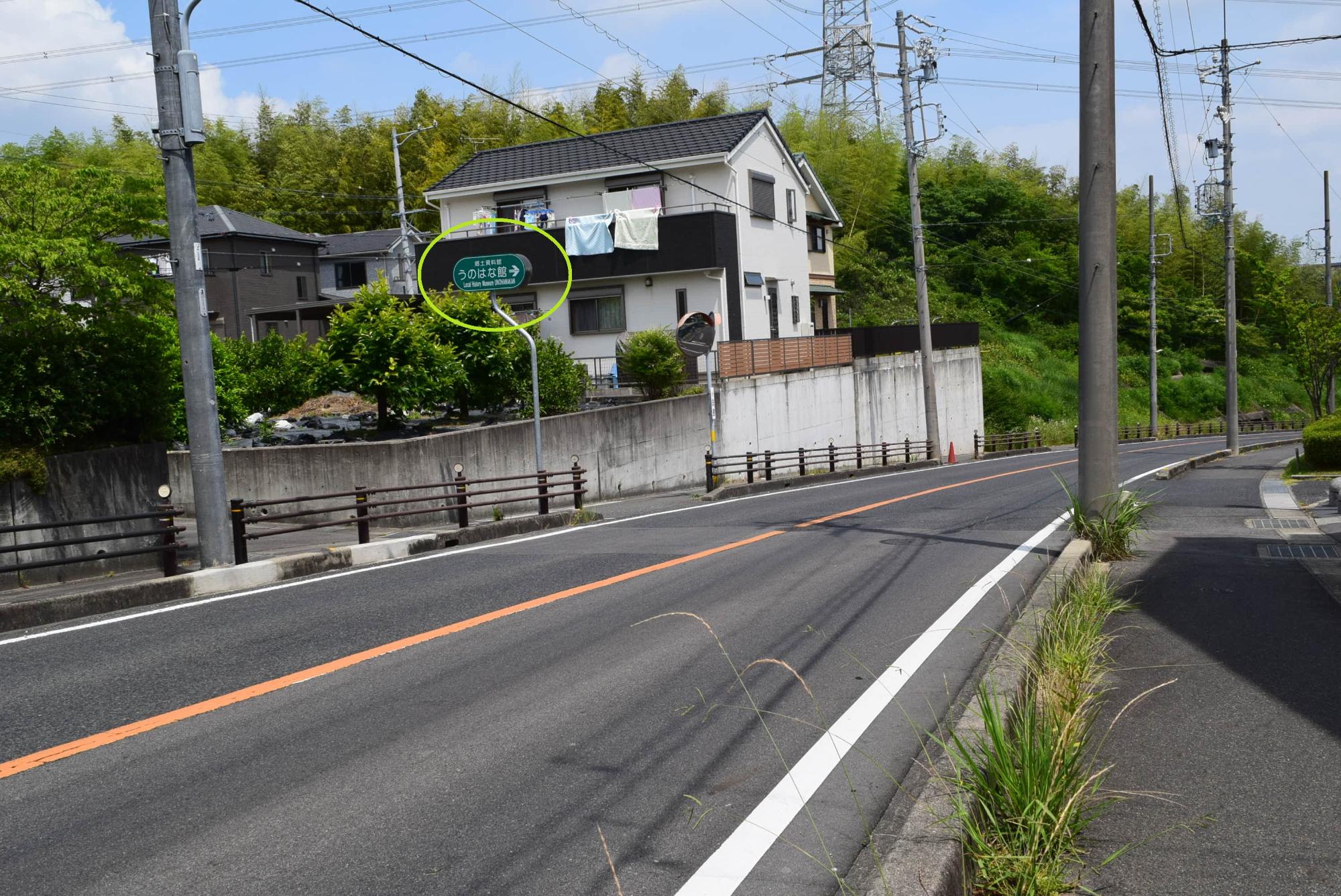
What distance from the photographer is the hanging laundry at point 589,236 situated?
32.2 meters

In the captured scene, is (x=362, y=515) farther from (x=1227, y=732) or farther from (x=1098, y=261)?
(x=1227, y=732)

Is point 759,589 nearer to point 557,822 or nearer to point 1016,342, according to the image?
point 557,822

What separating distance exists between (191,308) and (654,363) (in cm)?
1669

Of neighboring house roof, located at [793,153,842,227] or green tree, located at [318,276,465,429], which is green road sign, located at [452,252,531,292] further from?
neighboring house roof, located at [793,153,842,227]

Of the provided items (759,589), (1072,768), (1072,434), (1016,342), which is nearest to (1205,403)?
(1016,342)

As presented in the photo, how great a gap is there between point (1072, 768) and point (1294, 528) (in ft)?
31.6

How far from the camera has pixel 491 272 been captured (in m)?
31.3

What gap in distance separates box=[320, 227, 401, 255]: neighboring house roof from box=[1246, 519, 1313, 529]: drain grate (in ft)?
142

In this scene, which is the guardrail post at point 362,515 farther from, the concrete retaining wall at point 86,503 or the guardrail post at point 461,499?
the concrete retaining wall at point 86,503

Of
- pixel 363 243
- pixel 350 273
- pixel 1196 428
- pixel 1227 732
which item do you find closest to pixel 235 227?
pixel 350 273

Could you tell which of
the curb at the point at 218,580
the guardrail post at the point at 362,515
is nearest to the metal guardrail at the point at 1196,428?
the curb at the point at 218,580

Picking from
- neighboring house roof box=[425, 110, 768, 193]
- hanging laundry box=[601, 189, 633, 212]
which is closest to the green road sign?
hanging laundry box=[601, 189, 633, 212]

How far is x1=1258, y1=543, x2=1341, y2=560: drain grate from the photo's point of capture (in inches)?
378

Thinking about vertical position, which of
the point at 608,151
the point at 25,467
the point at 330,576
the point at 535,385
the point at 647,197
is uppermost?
the point at 608,151
